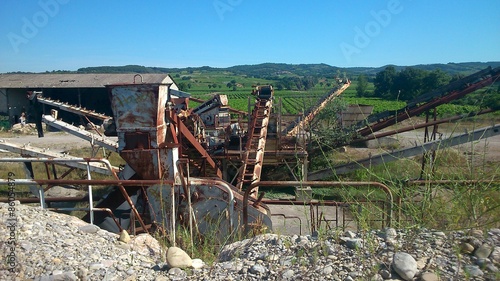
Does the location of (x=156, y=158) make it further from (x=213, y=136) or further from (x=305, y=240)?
(x=213, y=136)

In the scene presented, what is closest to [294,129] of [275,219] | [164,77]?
[275,219]

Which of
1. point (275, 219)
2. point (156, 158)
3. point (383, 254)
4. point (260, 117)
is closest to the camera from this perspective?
point (383, 254)

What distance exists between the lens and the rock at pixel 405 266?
2.65m

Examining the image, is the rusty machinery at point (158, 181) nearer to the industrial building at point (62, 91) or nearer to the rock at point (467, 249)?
the rock at point (467, 249)

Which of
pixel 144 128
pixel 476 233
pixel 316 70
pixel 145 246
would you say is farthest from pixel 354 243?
pixel 316 70

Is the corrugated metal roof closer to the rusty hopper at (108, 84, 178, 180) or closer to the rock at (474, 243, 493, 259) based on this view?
the rusty hopper at (108, 84, 178, 180)

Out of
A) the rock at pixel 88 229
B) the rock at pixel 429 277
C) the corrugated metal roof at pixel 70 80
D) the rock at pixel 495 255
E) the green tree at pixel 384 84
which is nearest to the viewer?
the rock at pixel 429 277

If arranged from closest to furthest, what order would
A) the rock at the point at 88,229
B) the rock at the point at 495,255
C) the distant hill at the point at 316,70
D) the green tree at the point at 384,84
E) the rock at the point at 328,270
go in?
the rock at the point at 495,255 → the rock at the point at 328,270 → the rock at the point at 88,229 → the distant hill at the point at 316,70 → the green tree at the point at 384,84

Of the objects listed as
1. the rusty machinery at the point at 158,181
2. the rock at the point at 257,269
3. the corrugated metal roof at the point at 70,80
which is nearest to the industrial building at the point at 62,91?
the corrugated metal roof at the point at 70,80

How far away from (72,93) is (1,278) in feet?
102

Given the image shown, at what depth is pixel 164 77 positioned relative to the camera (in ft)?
96.2

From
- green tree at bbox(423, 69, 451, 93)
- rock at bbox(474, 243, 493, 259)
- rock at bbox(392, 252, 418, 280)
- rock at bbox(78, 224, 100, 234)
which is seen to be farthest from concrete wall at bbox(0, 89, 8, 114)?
rock at bbox(474, 243, 493, 259)

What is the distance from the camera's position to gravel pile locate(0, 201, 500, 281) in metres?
2.75

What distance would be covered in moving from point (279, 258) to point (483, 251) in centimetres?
161
